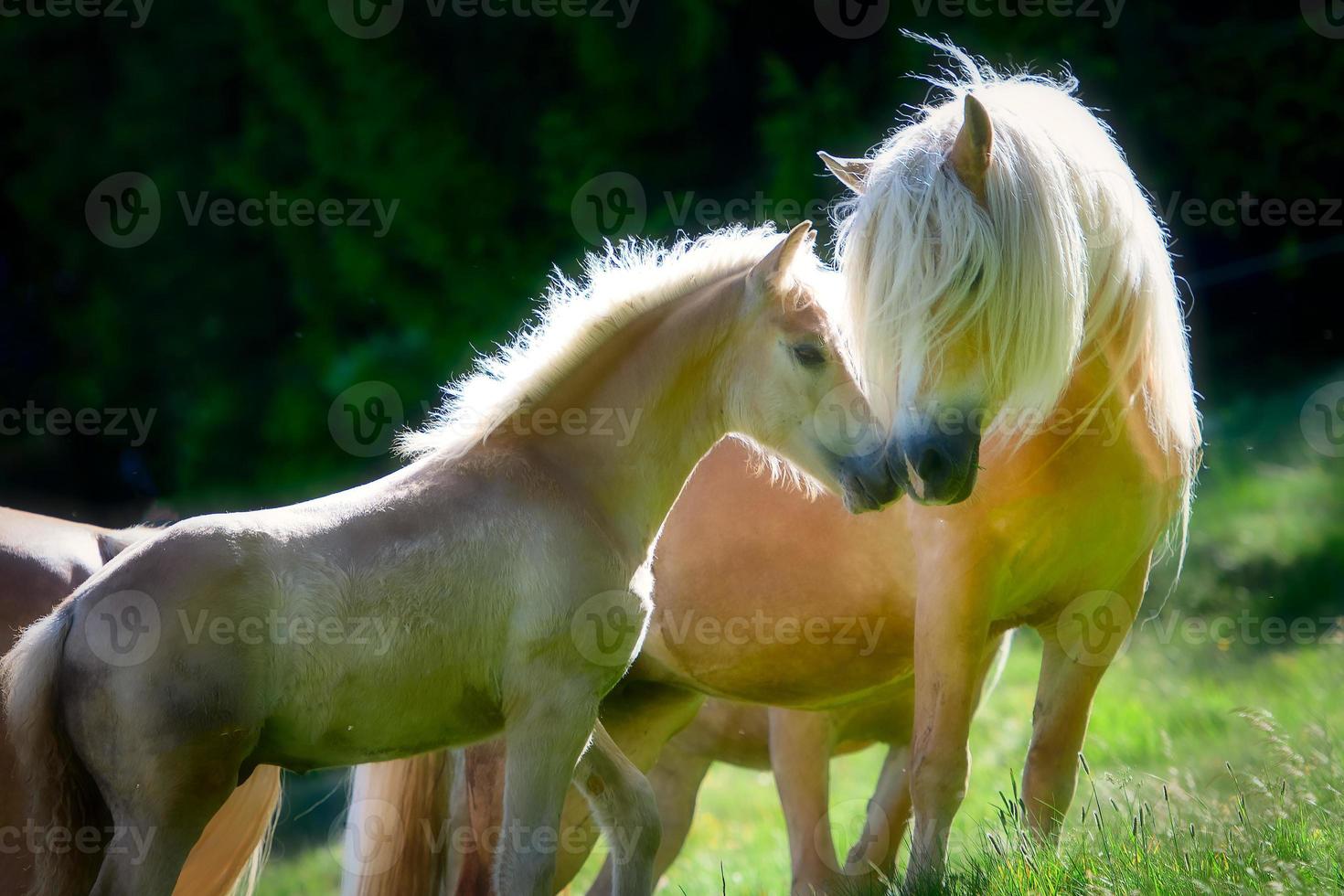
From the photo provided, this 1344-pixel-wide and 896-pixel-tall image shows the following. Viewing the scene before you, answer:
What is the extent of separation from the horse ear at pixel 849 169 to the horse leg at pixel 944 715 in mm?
1270

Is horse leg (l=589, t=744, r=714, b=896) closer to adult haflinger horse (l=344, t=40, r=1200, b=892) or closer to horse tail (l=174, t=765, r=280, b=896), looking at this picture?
adult haflinger horse (l=344, t=40, r=1200, b=892)

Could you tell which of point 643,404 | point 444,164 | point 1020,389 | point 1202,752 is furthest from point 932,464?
point 444,164

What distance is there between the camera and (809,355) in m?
3.60

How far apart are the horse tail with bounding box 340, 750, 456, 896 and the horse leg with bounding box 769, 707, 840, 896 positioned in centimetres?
142

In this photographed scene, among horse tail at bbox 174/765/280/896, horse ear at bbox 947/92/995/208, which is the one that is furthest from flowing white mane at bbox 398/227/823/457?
horse tail at bbox 174/765/280/896

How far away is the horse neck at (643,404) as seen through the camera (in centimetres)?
361

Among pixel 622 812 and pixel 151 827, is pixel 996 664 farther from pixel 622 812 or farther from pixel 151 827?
pixel 151 827

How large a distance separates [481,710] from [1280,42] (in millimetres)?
9912

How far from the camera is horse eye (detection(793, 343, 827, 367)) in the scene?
3.59 metres

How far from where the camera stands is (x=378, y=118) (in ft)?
37.0

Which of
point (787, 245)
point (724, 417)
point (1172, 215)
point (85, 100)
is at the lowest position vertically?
point (1172, 215)

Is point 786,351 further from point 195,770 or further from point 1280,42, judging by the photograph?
point 1280,42

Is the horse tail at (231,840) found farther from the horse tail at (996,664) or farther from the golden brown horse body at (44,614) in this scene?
the horse tail at (996,664)

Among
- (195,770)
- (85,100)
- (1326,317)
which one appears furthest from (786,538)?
(85,100)
